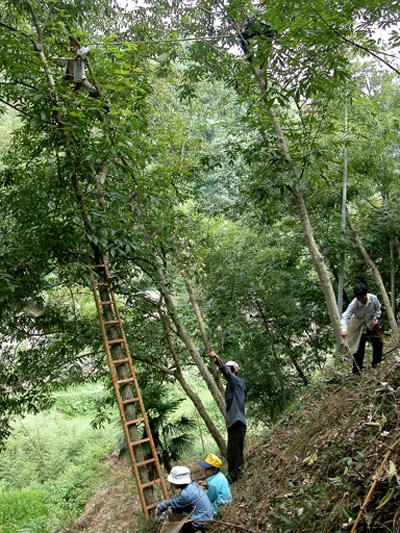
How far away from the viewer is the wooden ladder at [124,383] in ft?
15.0

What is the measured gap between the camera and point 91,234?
436cm

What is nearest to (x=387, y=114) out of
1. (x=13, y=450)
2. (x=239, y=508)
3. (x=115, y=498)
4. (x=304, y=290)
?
(x=304, y=290)

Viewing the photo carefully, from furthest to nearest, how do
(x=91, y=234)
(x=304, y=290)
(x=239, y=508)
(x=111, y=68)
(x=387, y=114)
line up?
1. (x=304, y=290)
2. (x=387, y=114)
3. (x=111, y=68)
4. (x=91, y=234)
5. (x=239, y=508)

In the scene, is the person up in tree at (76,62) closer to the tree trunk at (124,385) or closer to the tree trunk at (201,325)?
the tree trunk at (124,385)

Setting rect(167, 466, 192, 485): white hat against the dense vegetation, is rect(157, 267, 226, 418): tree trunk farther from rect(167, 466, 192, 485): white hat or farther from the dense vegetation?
rect(167, 466, 192, 485): white hat

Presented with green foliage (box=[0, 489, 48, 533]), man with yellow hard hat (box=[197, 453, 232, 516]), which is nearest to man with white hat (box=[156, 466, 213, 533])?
man with yellow hard hat (box=[197, 453, 232, 516])

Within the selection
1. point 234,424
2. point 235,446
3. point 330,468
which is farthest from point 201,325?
point 330,468

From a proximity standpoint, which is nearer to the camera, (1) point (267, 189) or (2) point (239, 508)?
(2) point (239, 508)

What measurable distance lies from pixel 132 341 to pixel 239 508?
2.89 meters

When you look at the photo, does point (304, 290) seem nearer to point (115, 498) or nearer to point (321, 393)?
point (321, 393)

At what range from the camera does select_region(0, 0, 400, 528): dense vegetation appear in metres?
4.40

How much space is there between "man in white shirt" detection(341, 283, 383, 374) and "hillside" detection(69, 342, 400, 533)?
38 cm

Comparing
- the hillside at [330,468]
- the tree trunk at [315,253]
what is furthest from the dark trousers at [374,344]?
the tree trunk at [315,253]

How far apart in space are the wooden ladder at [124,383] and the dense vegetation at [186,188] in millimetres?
286
